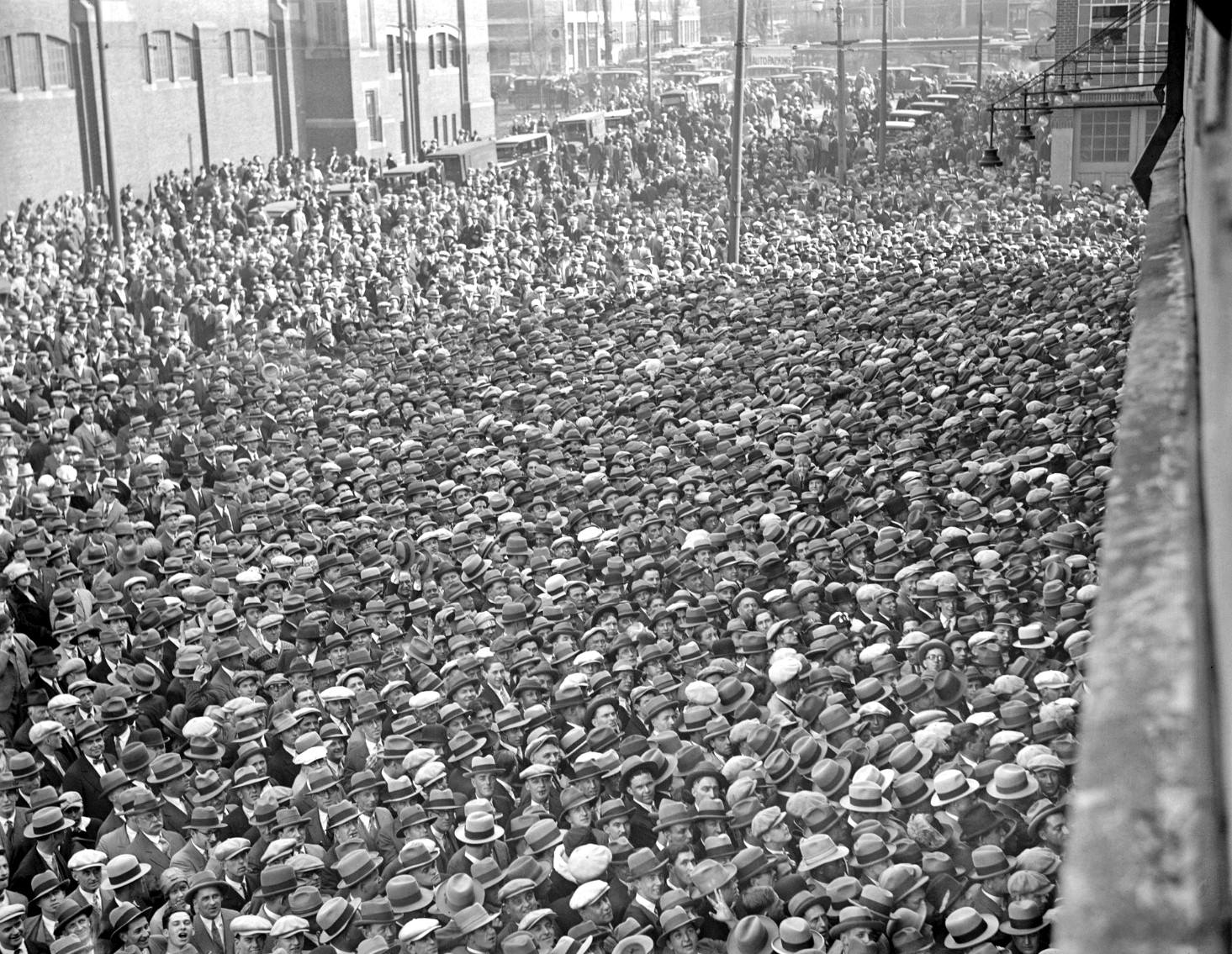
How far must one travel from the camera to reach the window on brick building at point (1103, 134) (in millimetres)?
34125

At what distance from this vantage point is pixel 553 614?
32.0ft

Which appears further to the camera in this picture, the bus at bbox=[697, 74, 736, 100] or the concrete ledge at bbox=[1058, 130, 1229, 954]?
the bus at bbox=[697, 74, 736, 100]

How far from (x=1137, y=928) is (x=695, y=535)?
31.8 ft

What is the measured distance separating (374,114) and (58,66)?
1341 cm

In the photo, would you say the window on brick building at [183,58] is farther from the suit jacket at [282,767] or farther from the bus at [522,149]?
the suit jacket at [282,767]

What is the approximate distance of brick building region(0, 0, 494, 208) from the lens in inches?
1324

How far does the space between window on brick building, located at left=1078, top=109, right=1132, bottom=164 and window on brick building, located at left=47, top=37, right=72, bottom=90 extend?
22.6 metres

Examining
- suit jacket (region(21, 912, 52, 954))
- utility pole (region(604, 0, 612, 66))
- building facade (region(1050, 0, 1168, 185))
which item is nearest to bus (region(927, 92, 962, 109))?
building facade (region(1050, 0, 1168, 185))

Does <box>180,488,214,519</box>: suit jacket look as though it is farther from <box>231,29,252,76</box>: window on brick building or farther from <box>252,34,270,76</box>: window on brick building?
<box>252,34,270,76</box>: window on brick building

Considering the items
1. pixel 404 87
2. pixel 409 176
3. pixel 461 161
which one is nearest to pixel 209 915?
pixel 409 176

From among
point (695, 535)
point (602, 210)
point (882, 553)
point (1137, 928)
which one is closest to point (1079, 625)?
point (882, 553)

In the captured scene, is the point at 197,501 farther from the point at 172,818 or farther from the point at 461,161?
the point at 461,161

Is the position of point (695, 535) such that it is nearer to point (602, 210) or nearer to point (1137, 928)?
point (1137, 928)

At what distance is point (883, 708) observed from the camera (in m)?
7.96
